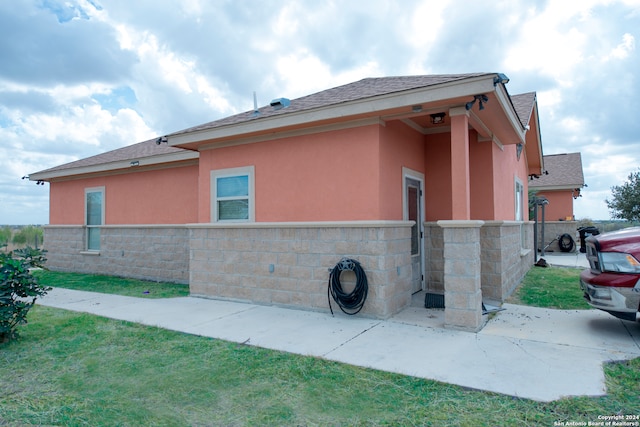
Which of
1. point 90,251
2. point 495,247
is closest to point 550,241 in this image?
point 495,247

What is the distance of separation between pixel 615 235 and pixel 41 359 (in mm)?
7121

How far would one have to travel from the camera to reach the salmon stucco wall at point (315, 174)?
598cm

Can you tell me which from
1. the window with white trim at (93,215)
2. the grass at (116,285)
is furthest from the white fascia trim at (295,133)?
the window with white trim at (93,215)

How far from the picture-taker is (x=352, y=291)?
591cm

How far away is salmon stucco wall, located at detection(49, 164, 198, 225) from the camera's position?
9.82m

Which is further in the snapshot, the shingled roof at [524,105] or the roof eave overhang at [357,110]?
the shingled roof at [524,105]

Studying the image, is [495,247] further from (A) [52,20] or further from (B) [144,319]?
(A) [52,20]

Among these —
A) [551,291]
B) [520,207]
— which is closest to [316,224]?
[551,291]

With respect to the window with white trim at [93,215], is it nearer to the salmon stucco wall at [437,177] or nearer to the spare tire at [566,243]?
the salmon stucco wall at [437,177]

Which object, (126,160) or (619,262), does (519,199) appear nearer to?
(619,262)

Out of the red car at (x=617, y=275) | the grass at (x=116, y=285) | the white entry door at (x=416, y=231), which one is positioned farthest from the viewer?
the grass at (x=116, y=285)

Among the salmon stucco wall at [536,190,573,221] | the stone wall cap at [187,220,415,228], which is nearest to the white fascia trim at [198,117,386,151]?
the stone wall cap at [187,220,415,228]

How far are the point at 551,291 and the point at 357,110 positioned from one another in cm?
579

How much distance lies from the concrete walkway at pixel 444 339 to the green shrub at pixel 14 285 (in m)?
1.43
